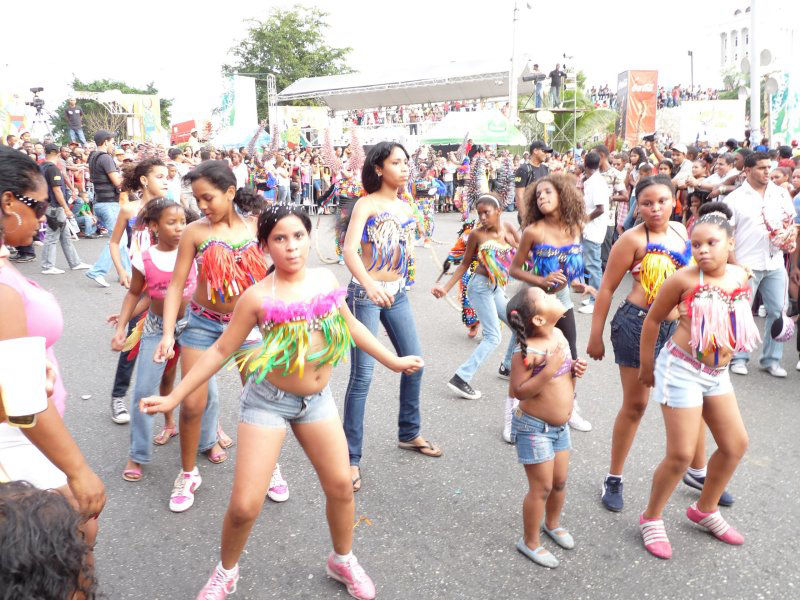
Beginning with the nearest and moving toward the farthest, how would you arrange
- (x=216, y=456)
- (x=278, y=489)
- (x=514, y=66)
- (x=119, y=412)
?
(x=278, y=489), (x=216, y=456), (x=119, y=412), (x=514, y=66)

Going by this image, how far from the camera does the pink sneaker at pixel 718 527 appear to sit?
3.20 metres

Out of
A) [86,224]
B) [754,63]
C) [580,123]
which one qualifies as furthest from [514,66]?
[86,224]

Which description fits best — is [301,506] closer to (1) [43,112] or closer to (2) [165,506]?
(2) [165,506]

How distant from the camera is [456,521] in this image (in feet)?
11.3

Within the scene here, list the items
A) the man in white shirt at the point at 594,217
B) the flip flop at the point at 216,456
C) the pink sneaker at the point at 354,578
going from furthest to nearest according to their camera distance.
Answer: the man in white shirt at the point at 594,217 < the flip flop at the point at 216,456 < the pink sneaker at the point at 354,578

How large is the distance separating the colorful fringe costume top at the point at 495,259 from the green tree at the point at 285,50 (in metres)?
48.0

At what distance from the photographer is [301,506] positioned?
143 inches

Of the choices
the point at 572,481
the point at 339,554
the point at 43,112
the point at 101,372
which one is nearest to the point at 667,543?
the point at 572,481

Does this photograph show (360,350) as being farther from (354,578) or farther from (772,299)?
(772,299)

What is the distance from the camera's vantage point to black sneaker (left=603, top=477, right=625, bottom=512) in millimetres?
3521

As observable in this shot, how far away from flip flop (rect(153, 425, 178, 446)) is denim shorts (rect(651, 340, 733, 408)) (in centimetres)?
312

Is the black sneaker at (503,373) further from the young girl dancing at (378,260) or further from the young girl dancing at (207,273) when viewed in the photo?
the young girl dancing at (207,273)

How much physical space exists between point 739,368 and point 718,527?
297cm

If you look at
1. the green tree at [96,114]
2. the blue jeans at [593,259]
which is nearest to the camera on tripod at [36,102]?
the green tree at [96,114]
